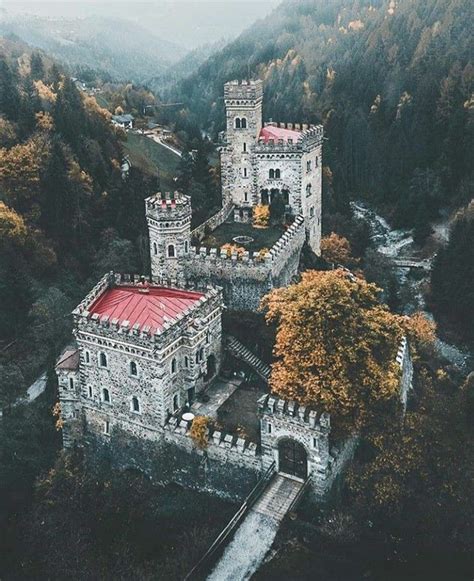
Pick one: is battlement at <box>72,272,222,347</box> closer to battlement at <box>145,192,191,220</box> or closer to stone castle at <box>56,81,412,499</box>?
stone castle at <box>56,81,412,499</box>

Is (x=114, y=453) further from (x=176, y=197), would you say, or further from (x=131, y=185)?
(x=131, y=185)

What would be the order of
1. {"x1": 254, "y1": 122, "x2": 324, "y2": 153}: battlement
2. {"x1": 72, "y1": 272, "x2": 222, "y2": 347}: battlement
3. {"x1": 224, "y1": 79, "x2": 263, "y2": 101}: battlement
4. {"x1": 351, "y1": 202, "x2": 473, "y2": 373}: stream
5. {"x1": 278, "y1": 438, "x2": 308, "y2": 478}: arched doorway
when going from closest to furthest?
{"x1": 278, "y1": 438, "x2": 308, "y2": 478}: arched doorway, {"x1": 72, "y1": 272, "x2": 222, "y2": 347}: battlement, {"x1": 254, "y1": 122, "x2": 324, "y2": 153}: battlement, {"x1": 224, "y1": 79, "x2": 263, "y2": 101}: battlement, {"x1": 351, "y1": 202, "x2": 473, "y2": 373}: stream

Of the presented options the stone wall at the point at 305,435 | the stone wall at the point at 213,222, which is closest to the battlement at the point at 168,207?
the stone wall at the point at 213,222

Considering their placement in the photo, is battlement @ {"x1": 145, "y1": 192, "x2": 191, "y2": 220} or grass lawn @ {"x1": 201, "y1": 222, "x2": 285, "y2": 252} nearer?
battlement @ {"x1": 145, "y1": 192, "x2": 191, "y2": 220}

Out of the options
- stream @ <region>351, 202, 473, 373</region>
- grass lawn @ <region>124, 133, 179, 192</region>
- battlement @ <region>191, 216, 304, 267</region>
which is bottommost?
stream @ <region>351, 202, 473, 373</region>

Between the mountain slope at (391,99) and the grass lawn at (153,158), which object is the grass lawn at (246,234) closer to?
the grass lawn at (153,158)

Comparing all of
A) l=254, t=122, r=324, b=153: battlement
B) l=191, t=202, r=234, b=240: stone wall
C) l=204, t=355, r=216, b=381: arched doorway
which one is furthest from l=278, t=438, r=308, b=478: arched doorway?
l=254, t=122, r=324, b=153: battlement

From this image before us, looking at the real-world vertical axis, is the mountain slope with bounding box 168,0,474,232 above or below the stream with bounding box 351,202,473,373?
above
